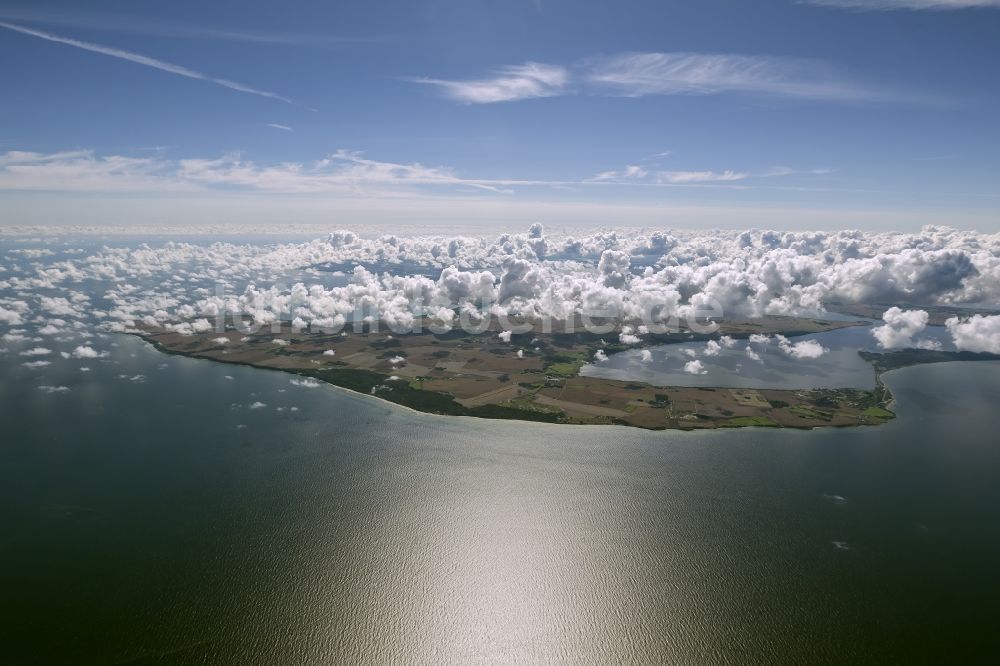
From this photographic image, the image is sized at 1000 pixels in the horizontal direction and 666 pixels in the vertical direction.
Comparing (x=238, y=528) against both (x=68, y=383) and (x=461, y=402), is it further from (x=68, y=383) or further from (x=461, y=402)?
(x=68, y=383)

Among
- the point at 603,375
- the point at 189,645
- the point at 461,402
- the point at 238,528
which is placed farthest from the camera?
the point at 603,375

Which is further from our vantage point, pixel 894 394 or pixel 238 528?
pixel 894 394

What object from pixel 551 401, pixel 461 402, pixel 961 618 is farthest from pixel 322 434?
pixel 961 618

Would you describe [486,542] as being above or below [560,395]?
above

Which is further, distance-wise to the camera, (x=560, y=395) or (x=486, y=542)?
(x=560, y=395)

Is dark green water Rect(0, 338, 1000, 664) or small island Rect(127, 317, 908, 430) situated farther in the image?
small island Rect(127, 317, 908, 430)

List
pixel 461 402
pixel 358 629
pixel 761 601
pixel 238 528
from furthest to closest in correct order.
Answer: pixel 461 402, pixel 238 528, pixel 761 601, pixel 358 629

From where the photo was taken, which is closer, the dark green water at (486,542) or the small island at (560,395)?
the dark green water at (486,542)
